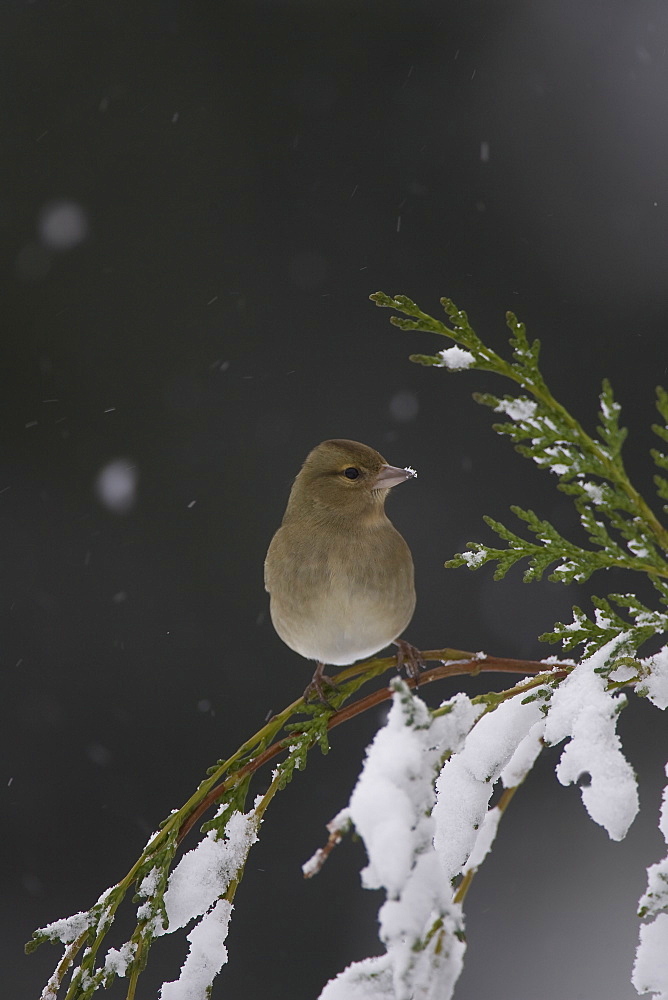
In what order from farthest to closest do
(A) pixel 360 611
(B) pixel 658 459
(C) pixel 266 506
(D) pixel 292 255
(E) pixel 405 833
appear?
1. (D) pixel 292 255
2. (C) pixel 266 506
3. (A) pixel 360 611
4. (B) pixel 658 459
5. (E) pixel 405 833

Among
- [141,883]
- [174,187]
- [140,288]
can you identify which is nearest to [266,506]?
[140,288]

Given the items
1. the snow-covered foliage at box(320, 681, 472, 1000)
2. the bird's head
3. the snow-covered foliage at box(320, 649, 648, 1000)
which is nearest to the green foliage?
the snow-covered foliage at box(320, 649, 648, 1000)

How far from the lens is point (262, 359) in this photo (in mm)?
4426

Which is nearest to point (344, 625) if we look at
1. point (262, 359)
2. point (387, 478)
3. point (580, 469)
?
point (387, 478)

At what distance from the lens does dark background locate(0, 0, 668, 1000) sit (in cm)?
424

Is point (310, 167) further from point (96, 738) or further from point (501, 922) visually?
point (501, 922)

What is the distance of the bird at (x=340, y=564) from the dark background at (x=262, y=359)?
8.44 ft

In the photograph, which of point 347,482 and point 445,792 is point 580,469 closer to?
point 445,792

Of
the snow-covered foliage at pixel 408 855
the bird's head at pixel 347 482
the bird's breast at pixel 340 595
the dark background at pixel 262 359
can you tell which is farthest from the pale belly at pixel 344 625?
the dark background at pixel 262 359

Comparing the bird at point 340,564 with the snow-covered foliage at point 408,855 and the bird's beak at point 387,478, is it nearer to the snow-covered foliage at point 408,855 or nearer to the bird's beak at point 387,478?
the bird's beak at point 387,478

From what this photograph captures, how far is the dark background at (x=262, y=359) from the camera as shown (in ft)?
13.9

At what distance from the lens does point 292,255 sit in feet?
14.9

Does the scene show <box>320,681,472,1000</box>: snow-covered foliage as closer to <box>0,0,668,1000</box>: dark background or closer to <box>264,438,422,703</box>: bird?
<box>264,438,422,703</box>: bird

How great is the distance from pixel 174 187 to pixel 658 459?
13.8ft
